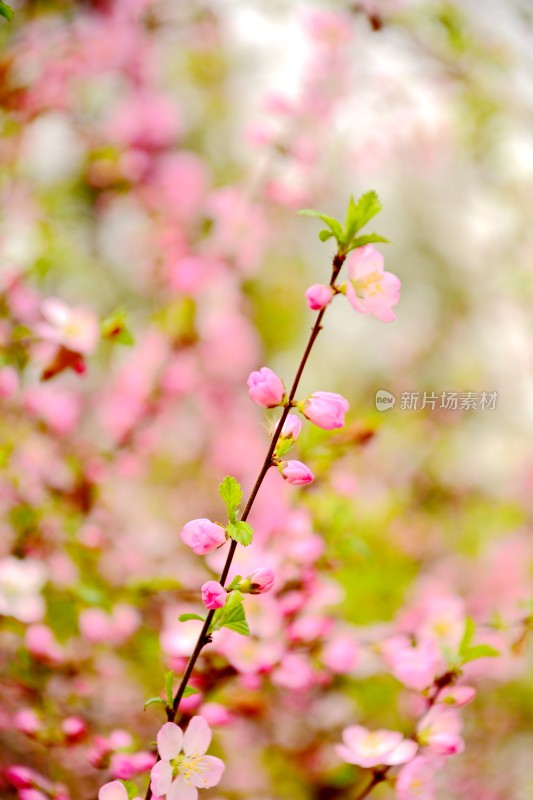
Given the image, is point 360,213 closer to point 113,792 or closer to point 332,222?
point 332,222

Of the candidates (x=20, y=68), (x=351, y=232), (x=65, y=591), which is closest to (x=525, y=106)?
(x=20, y=68)

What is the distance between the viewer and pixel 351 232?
44cm

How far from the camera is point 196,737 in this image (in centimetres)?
46

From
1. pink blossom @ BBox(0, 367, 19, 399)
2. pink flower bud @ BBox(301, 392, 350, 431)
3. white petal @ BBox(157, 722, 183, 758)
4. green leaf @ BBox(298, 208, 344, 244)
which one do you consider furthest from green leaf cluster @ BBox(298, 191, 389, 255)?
pink blossom @ BBox(0, 367, 19, 399)

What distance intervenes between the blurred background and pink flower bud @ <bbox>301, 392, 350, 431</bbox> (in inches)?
10.8

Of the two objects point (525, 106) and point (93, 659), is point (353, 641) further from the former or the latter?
point (525, 106)

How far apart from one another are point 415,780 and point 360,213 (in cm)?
45

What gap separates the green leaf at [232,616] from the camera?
1.42 feet

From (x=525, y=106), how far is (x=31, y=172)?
1081mm

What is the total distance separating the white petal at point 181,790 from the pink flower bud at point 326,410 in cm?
26

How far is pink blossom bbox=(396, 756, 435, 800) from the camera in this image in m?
0.53

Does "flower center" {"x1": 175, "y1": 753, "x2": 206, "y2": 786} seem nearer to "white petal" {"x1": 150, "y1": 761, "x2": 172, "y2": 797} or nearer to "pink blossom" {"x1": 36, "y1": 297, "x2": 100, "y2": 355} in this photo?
"white petal" {"x1": 150, "y1": 761, "x2": 172, "y2": 797}

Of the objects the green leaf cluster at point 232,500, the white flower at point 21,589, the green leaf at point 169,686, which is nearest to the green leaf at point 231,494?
the green leaf cluster at point 232,500

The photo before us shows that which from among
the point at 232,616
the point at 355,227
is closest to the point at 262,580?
the point at 232,616
